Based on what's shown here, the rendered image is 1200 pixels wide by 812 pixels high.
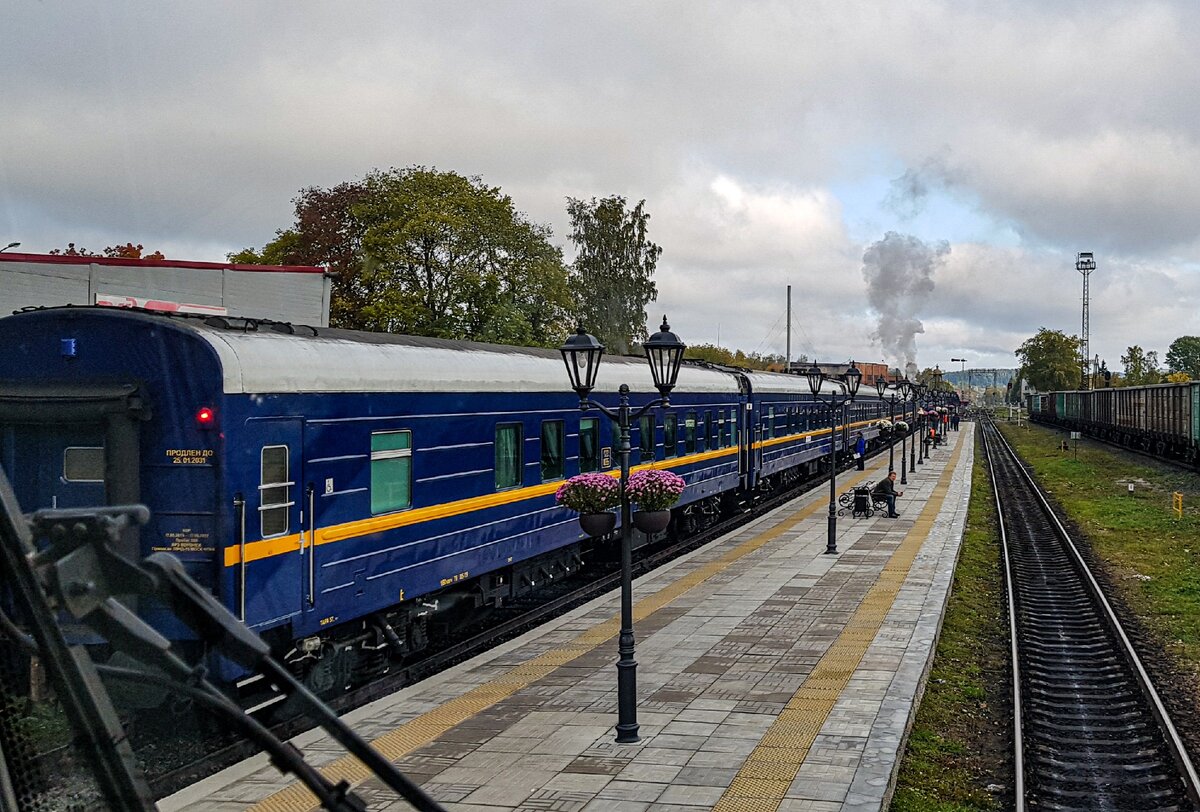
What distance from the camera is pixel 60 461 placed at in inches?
345

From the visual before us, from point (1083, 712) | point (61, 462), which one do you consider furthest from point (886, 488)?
point (61, 462)

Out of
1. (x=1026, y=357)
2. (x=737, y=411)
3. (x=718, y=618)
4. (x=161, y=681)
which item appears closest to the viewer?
(x=161, y=681)

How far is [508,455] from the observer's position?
14.3 meters

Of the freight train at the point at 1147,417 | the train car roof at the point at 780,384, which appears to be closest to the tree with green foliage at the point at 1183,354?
the freight train at the point at 1147,417

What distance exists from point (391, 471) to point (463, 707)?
2621 mm

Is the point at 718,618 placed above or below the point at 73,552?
below

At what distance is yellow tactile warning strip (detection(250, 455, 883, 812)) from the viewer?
8156mm

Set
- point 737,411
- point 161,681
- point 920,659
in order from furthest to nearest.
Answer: point 737,411
point 920,659
point 161,681

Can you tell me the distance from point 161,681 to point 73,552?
0.34m

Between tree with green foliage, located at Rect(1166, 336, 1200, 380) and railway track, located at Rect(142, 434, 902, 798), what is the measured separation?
167213 millimetres

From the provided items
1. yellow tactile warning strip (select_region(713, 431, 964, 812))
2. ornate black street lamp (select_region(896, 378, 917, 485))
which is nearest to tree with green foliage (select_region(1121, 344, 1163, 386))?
ornate black street lamp (select_region(896, 378, 917, 485))

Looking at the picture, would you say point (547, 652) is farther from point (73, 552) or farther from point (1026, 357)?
point (1026, 357)

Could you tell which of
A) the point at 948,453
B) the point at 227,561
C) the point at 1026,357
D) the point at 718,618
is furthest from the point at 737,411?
the point at 1026,357

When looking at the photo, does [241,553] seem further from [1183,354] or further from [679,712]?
[1183,354]
